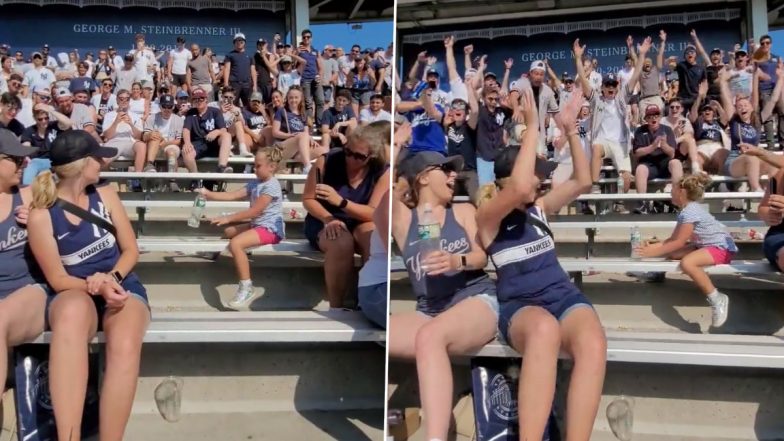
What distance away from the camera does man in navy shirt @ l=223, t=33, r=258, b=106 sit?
2070 mm

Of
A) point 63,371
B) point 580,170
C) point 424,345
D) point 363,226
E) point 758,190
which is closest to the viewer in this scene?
point 424,345

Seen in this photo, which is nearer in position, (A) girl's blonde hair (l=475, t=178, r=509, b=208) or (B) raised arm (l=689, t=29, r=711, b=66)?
(A) girl's blonde hair (l=475, t=178, r=509, b=208)

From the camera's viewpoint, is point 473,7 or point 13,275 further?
point 13,275

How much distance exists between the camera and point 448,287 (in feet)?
4.54

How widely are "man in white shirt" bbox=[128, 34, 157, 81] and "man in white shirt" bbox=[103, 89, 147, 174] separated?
0.27 feet

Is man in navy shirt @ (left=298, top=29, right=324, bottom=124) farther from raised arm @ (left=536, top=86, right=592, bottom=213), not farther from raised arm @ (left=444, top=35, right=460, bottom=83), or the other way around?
raised arm @ (left=536, top=86, right=592, bottom=213)

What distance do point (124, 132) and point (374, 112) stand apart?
98cm

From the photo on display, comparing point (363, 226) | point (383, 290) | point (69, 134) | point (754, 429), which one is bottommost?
point (754, 429)

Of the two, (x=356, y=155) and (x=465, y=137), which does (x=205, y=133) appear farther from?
(x=465, y=137)

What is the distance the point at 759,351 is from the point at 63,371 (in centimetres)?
142

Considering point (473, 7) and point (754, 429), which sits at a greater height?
point (473, 7)

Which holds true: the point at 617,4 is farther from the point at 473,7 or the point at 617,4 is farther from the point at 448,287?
the point at 448,287

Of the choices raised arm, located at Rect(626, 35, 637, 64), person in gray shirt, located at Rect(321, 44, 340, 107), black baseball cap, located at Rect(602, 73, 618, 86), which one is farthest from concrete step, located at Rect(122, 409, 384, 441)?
black baseball cap, located at Rect(602, 73, 618, 86)

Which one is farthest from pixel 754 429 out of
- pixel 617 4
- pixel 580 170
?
pixel 617 4
